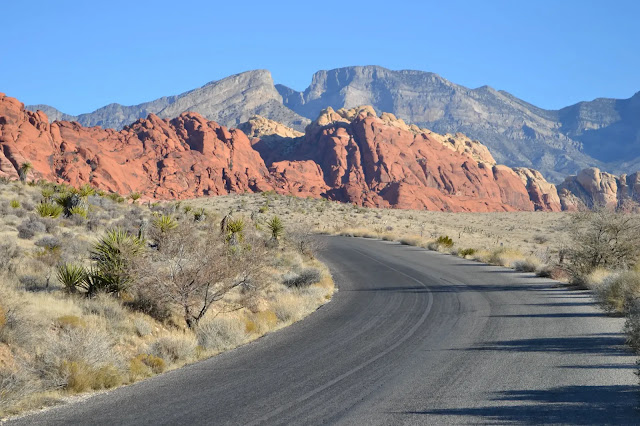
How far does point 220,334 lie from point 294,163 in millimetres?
103831

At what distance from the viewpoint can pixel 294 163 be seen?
11431 cm

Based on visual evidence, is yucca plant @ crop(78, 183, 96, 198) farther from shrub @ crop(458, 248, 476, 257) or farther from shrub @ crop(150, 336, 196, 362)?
shrub @ crop(150, 336, 196, 362)

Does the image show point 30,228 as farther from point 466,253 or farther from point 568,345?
point 466,253

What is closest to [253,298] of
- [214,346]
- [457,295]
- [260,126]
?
[214,346]

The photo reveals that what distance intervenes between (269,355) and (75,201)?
73.6 ft

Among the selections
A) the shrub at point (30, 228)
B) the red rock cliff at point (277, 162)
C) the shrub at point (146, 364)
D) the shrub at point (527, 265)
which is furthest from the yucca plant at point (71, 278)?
the red rock cliff at point (277, 162)

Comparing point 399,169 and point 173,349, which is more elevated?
point 399,169

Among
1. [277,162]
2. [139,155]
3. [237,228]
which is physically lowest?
[237,228]

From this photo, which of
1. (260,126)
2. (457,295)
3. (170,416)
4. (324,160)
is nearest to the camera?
(170,416)

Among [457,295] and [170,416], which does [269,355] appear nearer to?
[170,416]

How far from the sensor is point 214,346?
10898 millimetres

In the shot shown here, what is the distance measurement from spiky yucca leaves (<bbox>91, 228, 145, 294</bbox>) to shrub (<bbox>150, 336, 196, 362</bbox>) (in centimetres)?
248

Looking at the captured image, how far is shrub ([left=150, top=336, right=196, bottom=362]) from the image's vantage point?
997 cm

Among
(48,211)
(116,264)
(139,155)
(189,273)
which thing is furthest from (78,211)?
(139,155)
